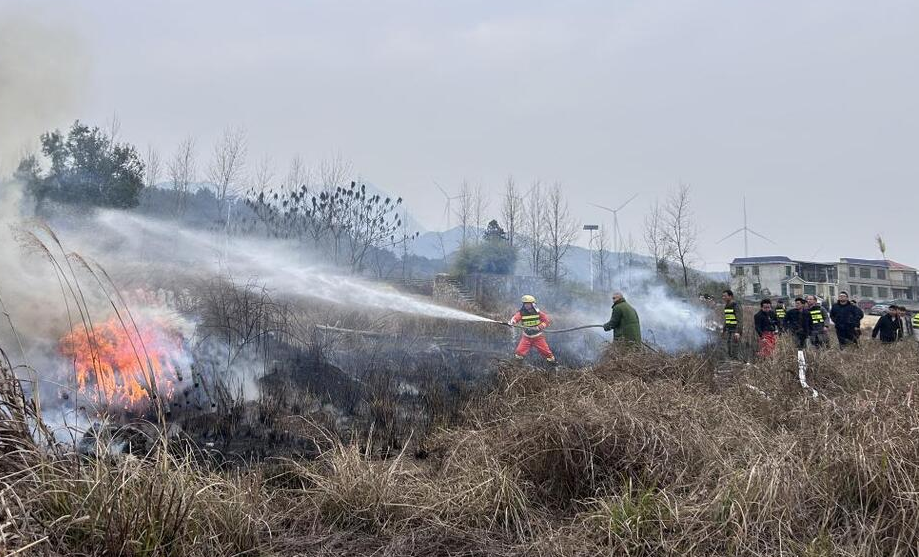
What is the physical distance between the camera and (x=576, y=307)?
28.2 m

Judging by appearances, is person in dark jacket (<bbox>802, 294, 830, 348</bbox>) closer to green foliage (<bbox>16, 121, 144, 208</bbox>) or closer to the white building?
green foliage (<bbox>16, 121, 144, 208</bbox>)

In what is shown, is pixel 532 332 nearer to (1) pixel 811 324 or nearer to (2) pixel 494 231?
(1) pixel 811 324

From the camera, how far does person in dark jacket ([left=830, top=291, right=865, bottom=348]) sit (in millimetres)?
15055

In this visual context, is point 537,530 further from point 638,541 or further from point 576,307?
point 576,307

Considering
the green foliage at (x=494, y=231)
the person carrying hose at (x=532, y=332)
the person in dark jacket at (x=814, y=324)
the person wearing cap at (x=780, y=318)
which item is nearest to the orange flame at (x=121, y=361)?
the person carrying hose at (x=532, y=332)

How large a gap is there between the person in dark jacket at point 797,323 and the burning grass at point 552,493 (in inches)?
389

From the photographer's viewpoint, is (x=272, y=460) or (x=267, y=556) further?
(x=272, y=460)

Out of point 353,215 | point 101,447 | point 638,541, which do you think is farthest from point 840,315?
point 353,215

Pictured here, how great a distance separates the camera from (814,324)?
15.6 meters

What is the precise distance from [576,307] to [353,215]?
14808 mm

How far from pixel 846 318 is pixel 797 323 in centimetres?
118

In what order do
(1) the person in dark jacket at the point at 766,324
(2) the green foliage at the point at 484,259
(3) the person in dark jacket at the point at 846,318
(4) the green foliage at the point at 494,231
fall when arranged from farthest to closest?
(4) the green foliage at the point at 494,231 → (2) the green foliage at the point at 484,259 → (3) the person in dark jacket at the point at 846,318 → (1) the person in dark jacket at the point at 766,324

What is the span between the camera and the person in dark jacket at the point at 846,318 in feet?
49.4

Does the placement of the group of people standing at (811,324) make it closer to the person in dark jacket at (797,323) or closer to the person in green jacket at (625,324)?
the person in dark jacket at (797,323)
